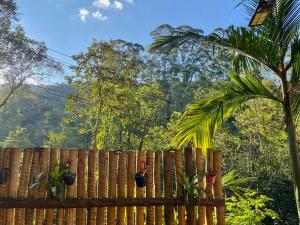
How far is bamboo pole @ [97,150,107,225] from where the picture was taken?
3090 millimetres

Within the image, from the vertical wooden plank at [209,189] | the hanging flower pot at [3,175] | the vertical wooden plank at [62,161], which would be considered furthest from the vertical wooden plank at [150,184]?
the hanging flower pot at [3,175]

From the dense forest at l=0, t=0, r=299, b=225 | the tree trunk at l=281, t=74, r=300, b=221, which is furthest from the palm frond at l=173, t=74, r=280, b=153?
the dense forest at l=0, t=0, r=299, b=225

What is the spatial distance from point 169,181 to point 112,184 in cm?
54

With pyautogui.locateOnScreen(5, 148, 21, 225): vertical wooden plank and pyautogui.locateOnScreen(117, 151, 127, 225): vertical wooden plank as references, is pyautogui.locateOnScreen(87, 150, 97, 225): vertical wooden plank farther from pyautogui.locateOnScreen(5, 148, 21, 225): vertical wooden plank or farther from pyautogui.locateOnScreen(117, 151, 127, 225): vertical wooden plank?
pyautogui.locateOnScreen(5, 148, 21, 225): vertical wooden plank

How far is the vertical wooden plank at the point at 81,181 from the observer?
3057 millimetres

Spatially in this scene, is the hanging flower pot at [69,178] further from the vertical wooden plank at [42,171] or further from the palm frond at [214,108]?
the palm frond at [214,108]

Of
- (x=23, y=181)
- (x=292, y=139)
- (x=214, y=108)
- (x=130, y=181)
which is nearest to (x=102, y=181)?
(x=130, y=181)

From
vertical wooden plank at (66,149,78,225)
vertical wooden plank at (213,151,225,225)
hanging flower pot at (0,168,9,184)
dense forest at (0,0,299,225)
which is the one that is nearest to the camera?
hanging flower pot at (0,168,9,184)

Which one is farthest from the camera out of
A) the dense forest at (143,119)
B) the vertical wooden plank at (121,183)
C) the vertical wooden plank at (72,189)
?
the dense forest at (143,119)

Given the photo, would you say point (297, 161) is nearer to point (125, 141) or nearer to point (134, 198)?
point (134, 198)

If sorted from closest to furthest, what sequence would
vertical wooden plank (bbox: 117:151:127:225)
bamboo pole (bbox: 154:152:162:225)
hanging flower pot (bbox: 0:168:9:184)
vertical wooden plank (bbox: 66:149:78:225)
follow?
hanging flower pot (bbox: 0:168:9:184)
vertical wooden plank (bbox: 66:149:78:225)
vertical wooden plank (bbox: 117:151:127:225)
bamboo pole (bbox: 154:152:162:225)

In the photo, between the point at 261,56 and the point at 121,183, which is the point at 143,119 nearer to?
the point at 121,183

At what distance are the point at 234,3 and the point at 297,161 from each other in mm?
1476

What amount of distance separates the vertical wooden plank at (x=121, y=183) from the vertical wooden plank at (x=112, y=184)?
0.12 feet
